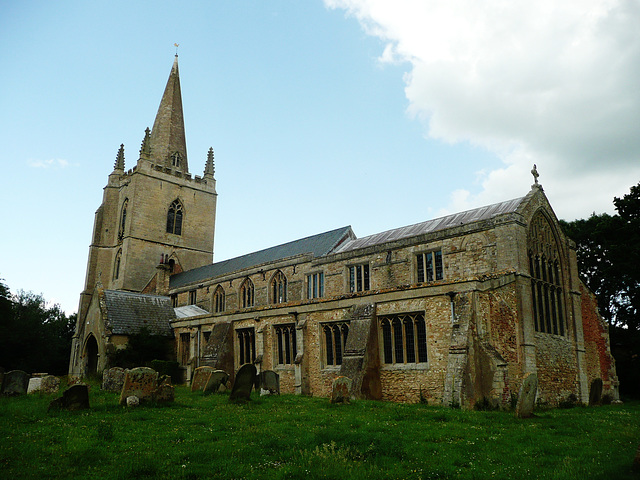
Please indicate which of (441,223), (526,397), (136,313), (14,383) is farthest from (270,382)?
(136,313)

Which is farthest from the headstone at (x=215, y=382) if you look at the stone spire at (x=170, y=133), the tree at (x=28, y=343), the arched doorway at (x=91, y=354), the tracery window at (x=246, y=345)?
the stone spire at (x=170, y=133)

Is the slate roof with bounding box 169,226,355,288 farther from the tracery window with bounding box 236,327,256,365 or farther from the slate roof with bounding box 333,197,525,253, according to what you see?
the tracery window with bounding box 236,327,256,365

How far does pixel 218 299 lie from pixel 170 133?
2233 cm

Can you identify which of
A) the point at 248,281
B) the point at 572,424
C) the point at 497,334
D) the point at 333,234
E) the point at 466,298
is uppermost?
the point at 333,234

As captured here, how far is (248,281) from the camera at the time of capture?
3309 centimetres

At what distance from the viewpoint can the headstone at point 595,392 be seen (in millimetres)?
20672

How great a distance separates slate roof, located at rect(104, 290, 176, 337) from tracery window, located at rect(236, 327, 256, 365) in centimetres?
701

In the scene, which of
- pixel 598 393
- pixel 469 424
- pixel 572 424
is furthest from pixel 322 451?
pixel 598 393

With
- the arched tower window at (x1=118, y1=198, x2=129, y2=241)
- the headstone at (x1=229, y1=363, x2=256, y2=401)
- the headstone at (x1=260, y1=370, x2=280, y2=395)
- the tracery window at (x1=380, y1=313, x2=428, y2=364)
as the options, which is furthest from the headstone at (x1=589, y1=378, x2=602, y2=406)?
the arched tower window at (x1=118, y1=198, x2=129, y2=241)

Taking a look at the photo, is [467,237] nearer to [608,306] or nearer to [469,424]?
[469,424]

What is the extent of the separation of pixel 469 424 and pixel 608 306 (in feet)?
88.2

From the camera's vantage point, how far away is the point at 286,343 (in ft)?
77.4

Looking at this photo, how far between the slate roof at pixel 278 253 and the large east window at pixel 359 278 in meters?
3.86

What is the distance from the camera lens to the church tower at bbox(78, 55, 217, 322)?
1797 inches
